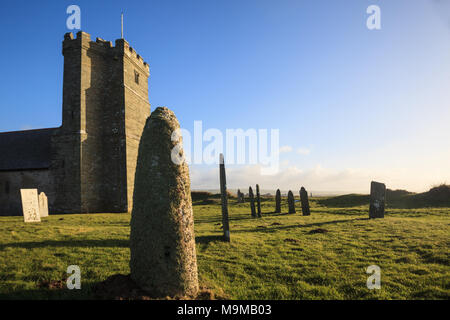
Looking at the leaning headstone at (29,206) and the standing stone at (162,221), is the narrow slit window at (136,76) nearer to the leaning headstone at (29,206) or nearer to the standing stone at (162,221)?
the leaning headstone at (29,206)

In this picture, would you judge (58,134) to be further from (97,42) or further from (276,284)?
(276,284)

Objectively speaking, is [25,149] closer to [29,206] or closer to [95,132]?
[95,132]

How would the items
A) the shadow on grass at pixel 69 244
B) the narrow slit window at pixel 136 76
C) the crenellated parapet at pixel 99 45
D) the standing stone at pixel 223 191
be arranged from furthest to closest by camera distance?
the narrow slit window at pixel 136 76 < the crenellated parapet at pixel 99 45 < the standing stone at pixel 223 191 < the shadow on grass at pixel 69 244

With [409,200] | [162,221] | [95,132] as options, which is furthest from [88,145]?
[409,200]

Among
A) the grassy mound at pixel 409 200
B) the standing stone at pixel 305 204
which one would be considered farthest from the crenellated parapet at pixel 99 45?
the grassy mound at pixel 409 200

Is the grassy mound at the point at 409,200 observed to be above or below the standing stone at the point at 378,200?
below

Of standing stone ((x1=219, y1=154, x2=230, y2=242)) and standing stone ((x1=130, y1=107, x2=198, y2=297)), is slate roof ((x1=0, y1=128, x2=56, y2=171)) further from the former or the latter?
standing stone ((x1=130, y1=107, x2=198, y2=297))

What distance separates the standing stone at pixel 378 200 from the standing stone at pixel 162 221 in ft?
38.9

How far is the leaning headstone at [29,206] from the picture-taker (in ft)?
39.9

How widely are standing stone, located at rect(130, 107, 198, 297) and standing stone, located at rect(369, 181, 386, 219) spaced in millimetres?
11849

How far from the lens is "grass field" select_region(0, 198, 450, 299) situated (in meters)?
4.04
